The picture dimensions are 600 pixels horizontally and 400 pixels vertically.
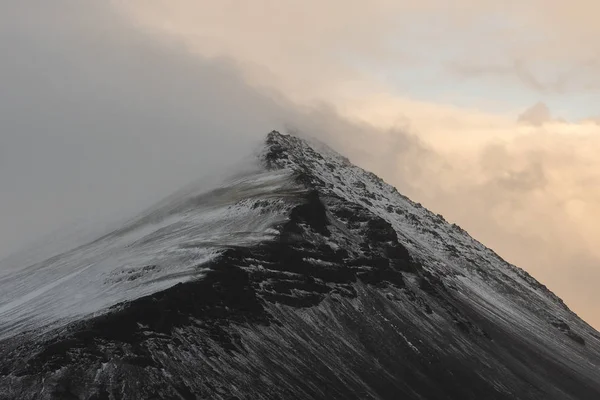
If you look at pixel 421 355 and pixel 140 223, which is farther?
pixel 140 223

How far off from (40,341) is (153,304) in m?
13.6

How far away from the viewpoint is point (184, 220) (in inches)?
5305

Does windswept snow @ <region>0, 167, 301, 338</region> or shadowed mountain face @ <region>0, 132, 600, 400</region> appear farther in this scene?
windswept snow @ <region>0, 167, 301, 338</region>

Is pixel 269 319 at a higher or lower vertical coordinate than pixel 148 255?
higher

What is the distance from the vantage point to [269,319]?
9338cm

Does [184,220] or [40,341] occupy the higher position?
[184,220]

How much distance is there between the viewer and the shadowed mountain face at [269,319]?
240 feet

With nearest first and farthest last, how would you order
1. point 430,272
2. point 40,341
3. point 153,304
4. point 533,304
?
point 40,341 → point 153,304 → point 430,272 → point 533,304

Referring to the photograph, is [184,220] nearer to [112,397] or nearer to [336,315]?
[336,315]

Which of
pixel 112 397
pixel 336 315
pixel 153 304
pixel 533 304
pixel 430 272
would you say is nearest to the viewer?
pixel 112 397

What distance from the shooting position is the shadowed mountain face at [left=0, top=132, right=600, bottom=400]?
2876 inches

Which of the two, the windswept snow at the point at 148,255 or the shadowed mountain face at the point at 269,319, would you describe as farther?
the windswept snow at the point at 148,255

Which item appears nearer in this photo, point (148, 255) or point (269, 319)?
point (269, 319)

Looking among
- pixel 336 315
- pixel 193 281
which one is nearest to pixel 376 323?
pixel 336 315
